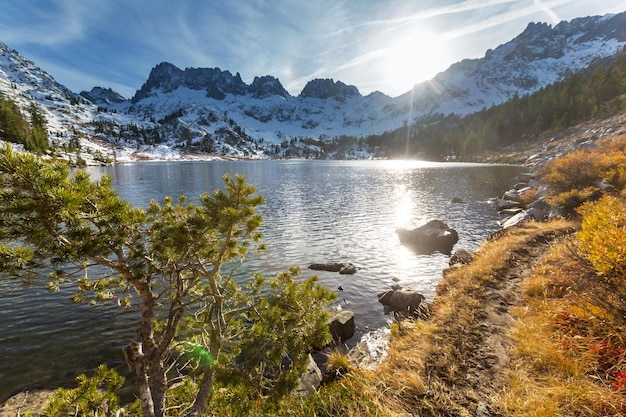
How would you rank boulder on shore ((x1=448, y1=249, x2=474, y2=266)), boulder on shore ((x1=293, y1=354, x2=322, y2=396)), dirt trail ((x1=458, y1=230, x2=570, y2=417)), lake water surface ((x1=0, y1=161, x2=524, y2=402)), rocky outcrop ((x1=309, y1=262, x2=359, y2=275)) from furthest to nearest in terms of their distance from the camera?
rocky outcrop ((x1=309, y1=262, x2=359, y2=275)), boulder on shore ((x1=448, y1=249, x2=474, y2=266)), lake water surface ((x1=0, y1=161, x2=524, y2=402)), boulder on shore ((x1=293, y1=354, x2=322, y2=396)), dirt trail ((x1=458, y1=230, x2=570, y2=417))

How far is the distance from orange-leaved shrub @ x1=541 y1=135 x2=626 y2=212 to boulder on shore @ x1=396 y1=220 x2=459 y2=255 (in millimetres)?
9827

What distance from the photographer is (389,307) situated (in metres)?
17.8

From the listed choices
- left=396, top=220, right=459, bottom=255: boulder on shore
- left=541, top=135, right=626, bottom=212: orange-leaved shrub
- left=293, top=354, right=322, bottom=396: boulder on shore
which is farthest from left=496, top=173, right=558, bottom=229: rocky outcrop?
left=293, top=354, right=322, bottom=396: boulder on shore

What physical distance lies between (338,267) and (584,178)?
2615 cm

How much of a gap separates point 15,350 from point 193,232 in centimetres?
1513

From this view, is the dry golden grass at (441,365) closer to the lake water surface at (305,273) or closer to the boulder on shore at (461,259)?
the lake water surface at (305,273)

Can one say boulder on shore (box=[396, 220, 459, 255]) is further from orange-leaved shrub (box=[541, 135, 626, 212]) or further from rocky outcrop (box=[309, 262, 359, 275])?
orange-leaved shrub (box=[541, 135, 626, 212])

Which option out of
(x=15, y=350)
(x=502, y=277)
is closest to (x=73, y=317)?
(x=15, y=350)

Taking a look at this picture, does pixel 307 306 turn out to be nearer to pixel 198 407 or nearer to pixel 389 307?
pixel 198 407

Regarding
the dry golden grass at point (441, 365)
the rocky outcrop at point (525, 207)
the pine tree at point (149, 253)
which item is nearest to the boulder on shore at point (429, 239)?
the rocky outcrop at point (525, 207)

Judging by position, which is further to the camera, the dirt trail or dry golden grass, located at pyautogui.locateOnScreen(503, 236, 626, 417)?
the dirt trail

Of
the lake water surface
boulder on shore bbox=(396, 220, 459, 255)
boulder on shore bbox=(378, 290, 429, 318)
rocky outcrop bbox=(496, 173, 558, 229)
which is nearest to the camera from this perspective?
the lake water surface

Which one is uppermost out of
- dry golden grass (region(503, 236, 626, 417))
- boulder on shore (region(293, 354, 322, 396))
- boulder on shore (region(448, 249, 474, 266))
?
dry golden grass (region(503, 236, 626, 417))

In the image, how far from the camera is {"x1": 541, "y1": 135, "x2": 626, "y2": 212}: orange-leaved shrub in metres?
Answer: 24.9
